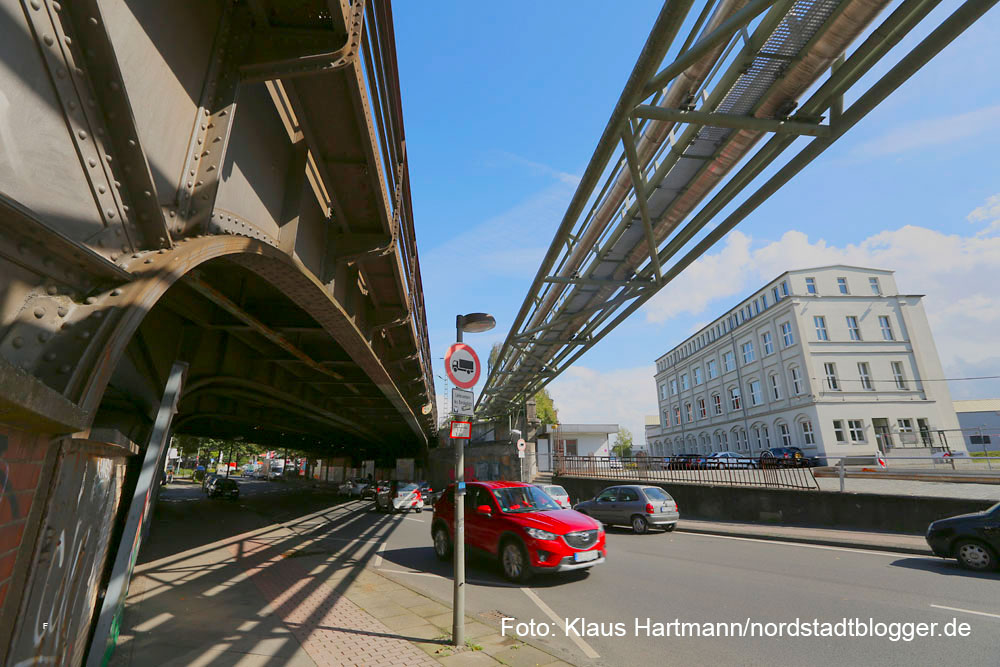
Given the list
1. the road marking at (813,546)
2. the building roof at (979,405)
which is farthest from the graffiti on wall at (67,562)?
the building roof at (979,405)

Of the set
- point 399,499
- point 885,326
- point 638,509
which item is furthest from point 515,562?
point 885,326

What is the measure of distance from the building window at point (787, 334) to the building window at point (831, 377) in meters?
3.14

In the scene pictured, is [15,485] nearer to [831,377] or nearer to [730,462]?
[730,462]

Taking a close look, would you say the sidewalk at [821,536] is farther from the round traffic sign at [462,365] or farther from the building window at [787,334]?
the building window at [787,334]

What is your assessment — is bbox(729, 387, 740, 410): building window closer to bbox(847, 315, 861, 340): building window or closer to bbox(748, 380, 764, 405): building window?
bbox(748, 380, 764, 405): building window

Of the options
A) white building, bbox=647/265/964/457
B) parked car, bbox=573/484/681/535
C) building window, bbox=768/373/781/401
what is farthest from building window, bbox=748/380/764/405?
parked car, bbox=573/484/681/535

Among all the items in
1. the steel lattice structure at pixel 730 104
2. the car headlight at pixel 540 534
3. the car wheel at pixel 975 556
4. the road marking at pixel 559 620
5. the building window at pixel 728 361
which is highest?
the building window at pixel 728 361

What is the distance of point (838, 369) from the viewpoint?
36.6 m

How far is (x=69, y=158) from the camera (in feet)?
6.48

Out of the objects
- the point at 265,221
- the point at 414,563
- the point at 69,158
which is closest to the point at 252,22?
the point at 265,221

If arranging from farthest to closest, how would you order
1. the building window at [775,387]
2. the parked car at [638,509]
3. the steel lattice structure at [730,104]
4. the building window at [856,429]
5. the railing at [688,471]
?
1. the building window at [775,387]
2. the building window at [856,429]
3. the railing at [688,471]
4. the parked car at [638,509]
5. the steel lattice structure at [730,104]

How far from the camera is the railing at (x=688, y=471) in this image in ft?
53.0

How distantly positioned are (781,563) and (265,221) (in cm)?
1119

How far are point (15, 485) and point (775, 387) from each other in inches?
1889
